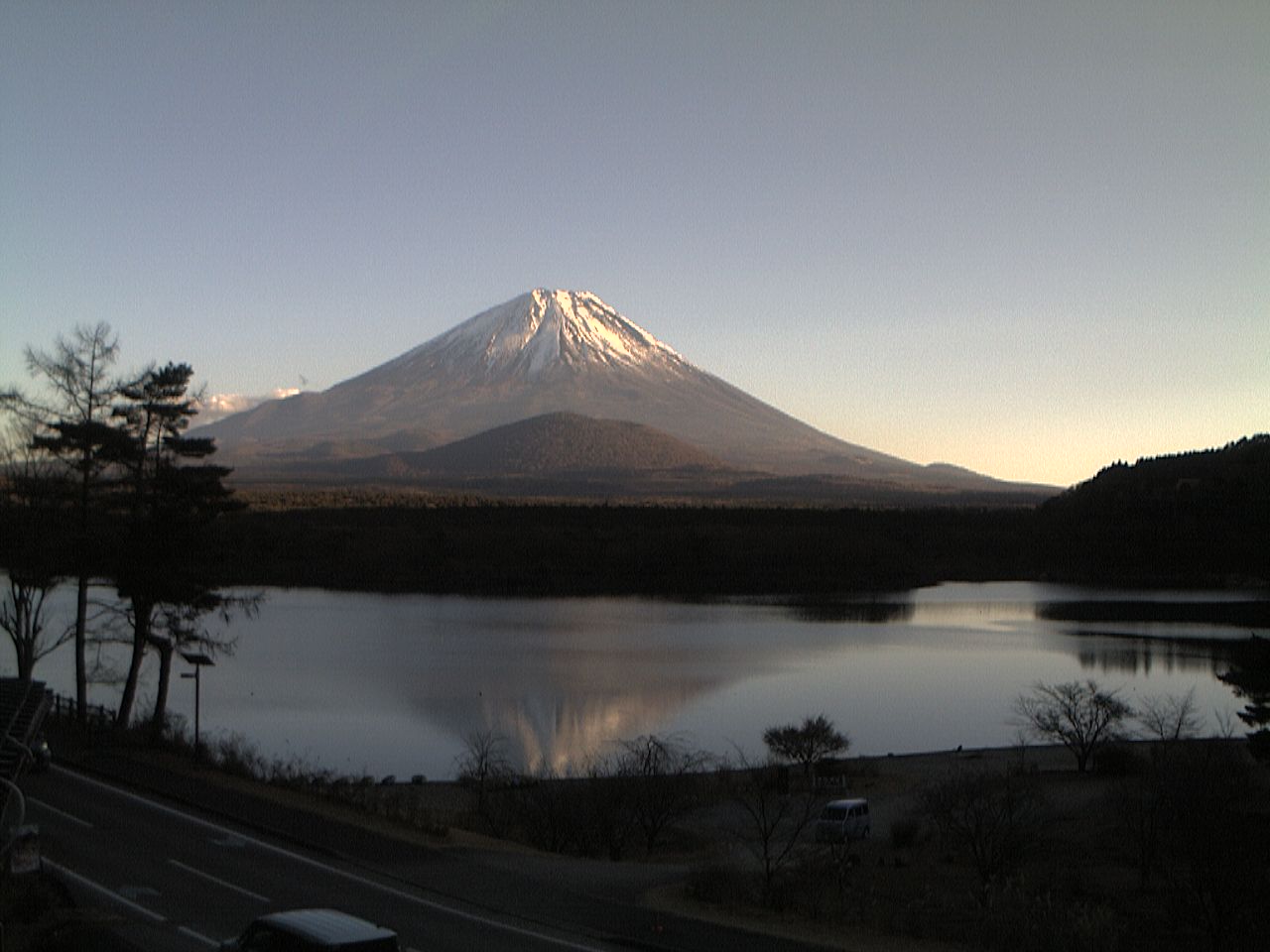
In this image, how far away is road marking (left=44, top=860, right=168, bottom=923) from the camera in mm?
9250

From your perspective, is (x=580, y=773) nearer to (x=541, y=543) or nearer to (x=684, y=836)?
(x=684, y=836)

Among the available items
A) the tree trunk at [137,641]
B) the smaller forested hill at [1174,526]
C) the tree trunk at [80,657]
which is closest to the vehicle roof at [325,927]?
the tree trunk at [80,657]

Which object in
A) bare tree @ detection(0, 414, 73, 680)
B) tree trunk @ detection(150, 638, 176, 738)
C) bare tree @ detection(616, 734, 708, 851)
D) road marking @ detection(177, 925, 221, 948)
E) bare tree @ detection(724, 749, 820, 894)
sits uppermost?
bare tree @ detection(0, 414, 73, 680)

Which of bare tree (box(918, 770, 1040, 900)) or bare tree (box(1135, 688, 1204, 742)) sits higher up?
bare tree (box(918, 770, 1040, 900))

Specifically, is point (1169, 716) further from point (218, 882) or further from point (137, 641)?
point (218, 882)

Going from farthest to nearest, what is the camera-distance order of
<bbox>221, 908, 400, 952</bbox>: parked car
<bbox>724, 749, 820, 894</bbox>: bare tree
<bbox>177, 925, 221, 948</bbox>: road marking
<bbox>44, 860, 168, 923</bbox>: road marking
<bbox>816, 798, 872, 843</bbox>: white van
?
<bbox>816, 798, 872, 843</bbox>: white van, <bbox>724, 749, 820, 894</bbox>: bare tree, <bbox>44, 860, 168, 923</bbox>: road marking, <bbox>177, 925, 221, 948</bbox>: road marking, <bbox>221, 908, 400, 952</bbox>: parked car

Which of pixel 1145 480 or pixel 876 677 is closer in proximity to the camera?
pixel 876 677

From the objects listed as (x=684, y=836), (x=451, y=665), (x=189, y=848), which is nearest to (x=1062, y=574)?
(x=451, y=665)

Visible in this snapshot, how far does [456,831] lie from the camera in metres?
13.1

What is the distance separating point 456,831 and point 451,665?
863 inches

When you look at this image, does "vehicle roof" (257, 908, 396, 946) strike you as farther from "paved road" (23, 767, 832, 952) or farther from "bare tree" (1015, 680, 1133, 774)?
"bare tree" (1015, 680, 1133, 774)

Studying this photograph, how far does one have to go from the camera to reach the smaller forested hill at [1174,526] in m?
73.2

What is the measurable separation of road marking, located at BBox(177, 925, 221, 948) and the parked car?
1.69 metres

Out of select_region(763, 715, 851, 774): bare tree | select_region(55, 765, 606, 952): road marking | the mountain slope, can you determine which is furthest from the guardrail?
the mountain slope
